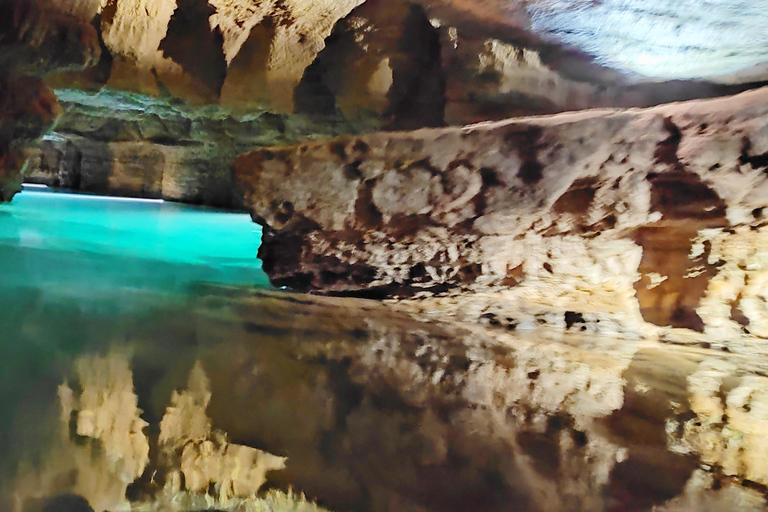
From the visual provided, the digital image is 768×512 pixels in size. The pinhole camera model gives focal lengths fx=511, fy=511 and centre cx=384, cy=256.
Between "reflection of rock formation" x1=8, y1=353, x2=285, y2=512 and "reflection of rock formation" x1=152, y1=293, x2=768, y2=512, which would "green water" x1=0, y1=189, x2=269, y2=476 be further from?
"reflection of rock formation" x1=152, y1=293, x2=768, y2=512

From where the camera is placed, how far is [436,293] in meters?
2.88

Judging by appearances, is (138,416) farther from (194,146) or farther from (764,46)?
(194,146)

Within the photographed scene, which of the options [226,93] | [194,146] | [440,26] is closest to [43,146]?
[194,146]

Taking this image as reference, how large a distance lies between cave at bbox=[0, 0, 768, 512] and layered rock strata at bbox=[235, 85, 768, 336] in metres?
0.01

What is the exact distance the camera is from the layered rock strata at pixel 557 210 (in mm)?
2318

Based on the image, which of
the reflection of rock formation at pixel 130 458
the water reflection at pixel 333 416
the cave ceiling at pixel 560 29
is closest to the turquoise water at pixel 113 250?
the water reflection at pixel 333 416

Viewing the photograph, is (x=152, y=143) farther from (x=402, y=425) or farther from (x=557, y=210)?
(x=402, y=425)

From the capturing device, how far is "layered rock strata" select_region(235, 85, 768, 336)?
2.32 meters

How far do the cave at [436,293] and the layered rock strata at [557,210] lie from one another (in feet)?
0.04

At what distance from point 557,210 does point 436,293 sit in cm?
79

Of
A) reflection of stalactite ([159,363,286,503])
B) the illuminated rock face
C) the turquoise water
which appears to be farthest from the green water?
the illuminated rock face

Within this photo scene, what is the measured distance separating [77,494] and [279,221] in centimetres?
203

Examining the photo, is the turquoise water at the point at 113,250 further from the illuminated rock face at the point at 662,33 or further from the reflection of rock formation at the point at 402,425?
the illuminated rock face at the point at 662,33

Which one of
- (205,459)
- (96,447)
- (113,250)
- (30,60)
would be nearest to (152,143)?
(30,60)
